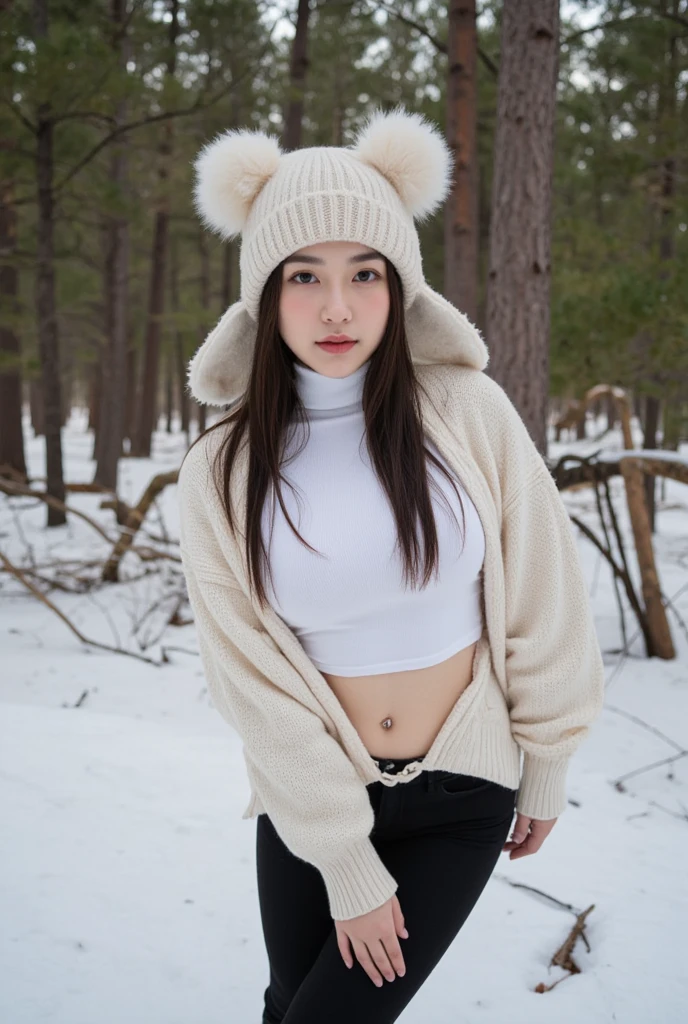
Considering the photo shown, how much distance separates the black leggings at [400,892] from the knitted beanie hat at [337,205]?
0.98 m

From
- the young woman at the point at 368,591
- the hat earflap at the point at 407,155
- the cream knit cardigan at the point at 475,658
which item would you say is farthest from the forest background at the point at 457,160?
the cream knit cardigan at the point at 475,658

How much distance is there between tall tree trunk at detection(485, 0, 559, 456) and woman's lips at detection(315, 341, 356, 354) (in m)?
2.39

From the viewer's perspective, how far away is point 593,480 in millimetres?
4320

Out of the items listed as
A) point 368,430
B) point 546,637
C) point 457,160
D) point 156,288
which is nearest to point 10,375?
point 156,288

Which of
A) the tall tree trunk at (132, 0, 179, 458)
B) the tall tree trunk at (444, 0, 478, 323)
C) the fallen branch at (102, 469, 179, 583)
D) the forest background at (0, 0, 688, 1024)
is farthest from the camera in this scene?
the tall tree trunk at (132, 0, 179, 458)

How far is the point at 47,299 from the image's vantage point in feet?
26.6

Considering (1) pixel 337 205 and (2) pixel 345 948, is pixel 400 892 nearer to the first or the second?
(2) pixel 345 948

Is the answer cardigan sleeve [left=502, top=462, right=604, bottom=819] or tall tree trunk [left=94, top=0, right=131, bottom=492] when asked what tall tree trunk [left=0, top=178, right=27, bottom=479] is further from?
cardigan sleeve [left=502, top=462, right=604, bottom=819]

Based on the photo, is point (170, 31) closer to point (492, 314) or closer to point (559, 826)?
point (492, 314)

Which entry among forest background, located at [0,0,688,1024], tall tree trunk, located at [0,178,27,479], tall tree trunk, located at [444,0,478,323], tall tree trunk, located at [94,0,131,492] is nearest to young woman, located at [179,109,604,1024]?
forest background, located at [0,0,688,1024]

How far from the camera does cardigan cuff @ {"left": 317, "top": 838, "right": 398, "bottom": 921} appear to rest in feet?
4.52

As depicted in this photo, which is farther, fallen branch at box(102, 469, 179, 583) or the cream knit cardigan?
fallen branch at box(102, 469, 179, 583)

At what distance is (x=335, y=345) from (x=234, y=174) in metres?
0.44

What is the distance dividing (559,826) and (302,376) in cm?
219
